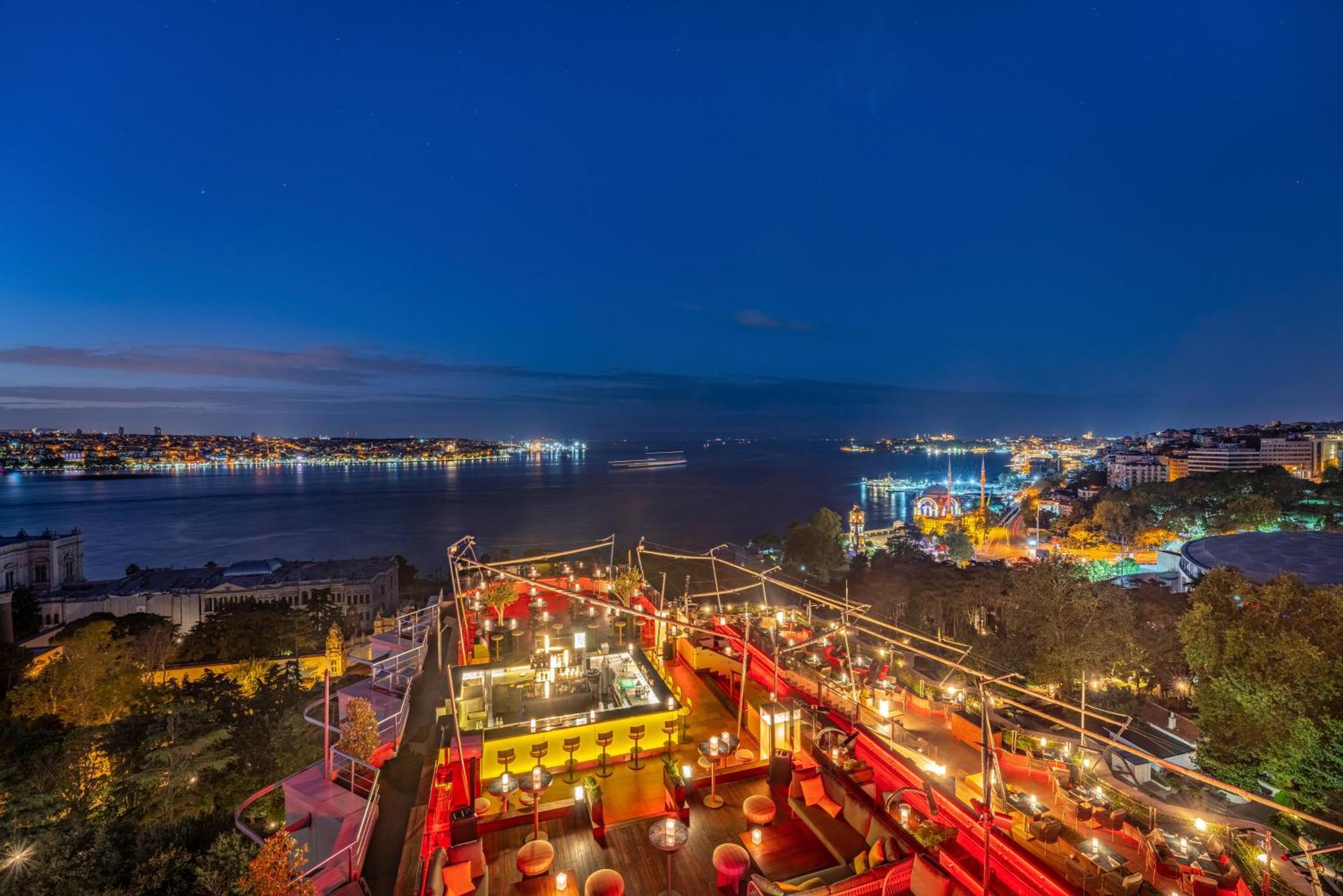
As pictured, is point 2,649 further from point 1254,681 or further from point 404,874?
point 1254,681

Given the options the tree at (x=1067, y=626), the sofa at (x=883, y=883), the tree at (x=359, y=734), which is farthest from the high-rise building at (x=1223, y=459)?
the tree at (x=359, y=734)

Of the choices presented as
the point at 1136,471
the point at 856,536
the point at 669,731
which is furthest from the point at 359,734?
the point at 1136,471

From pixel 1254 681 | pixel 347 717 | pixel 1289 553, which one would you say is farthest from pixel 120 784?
pixel 1289 553

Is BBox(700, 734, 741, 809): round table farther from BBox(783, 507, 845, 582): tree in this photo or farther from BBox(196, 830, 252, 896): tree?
BBox(783, 507, 845, 582): tree

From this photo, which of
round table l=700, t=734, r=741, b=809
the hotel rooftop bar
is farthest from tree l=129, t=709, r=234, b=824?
round table l=700, t=734, r=741, b=809

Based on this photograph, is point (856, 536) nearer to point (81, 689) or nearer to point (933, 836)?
point (81, 689)

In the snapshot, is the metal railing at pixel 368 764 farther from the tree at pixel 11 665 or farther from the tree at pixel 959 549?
the tree at pixel 959 549
